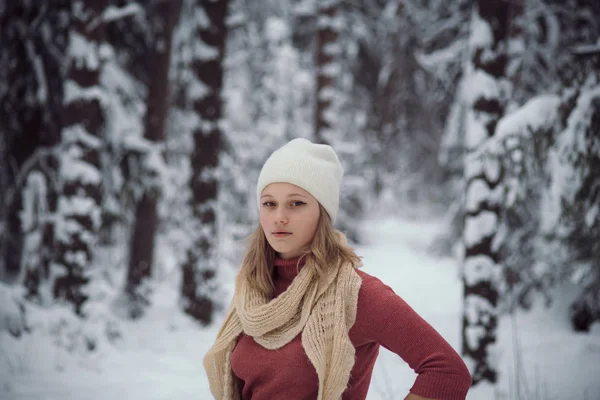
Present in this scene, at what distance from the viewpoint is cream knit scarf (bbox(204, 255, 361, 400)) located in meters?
1.79

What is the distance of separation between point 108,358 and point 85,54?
4.06 m

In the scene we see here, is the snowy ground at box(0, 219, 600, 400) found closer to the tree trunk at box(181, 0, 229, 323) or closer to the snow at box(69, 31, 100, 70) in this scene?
the tree trunk at box(181, 0, 229, 323)

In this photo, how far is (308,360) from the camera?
188 cm

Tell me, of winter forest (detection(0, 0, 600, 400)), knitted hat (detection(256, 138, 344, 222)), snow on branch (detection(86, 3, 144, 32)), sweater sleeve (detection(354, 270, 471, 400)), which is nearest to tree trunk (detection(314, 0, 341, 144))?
winter forest (detection(0, 0, 600, 400))

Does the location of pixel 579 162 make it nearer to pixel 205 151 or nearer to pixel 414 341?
pixel 414 341

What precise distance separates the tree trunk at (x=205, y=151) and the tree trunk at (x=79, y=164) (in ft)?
5.45

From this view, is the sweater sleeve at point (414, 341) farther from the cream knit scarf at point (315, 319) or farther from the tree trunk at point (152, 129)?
the tree trunk at point (152, 129)

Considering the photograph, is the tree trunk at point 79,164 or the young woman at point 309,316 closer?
the young woman at point 309,316

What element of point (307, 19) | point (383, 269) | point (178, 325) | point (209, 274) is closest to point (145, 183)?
point (209, 274)

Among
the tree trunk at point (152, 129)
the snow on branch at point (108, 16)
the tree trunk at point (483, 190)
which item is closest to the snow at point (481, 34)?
the tree trunk at point (483, 190)

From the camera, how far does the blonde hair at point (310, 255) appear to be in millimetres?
1995

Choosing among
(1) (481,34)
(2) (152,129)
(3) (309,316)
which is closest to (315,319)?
(3) (309,316)

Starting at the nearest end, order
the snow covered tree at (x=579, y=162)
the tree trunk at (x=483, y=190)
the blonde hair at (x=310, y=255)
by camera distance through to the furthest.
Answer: the blonde hair at (x=310, y=255), the snow covered tree at (x=579, y=162), the tree trunk at (x=483, y=190)

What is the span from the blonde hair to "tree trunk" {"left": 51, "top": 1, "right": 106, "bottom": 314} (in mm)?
4429
